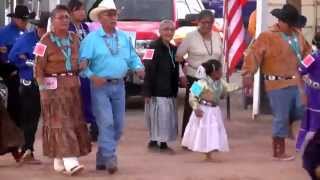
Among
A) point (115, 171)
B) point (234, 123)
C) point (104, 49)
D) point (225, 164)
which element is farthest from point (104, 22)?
point (234, 123)

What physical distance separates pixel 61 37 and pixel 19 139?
130 cm

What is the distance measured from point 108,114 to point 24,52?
4.20 feet

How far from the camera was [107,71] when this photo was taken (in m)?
9.10

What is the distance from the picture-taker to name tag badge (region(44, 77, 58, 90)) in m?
9.00

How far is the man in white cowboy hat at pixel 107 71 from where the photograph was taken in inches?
357

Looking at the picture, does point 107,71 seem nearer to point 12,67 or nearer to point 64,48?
point 64,48

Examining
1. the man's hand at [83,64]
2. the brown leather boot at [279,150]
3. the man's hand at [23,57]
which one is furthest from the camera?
the brown leather boot at [279,150]

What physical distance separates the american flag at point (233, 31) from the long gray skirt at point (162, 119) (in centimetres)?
347

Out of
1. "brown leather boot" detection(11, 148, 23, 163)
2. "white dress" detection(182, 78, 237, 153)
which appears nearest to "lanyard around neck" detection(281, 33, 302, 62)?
"white dress" detection(182, 78, 237, 153)

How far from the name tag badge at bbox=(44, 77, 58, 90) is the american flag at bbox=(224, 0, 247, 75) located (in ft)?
18.4

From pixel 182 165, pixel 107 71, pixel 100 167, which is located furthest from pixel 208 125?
pixel 107 71

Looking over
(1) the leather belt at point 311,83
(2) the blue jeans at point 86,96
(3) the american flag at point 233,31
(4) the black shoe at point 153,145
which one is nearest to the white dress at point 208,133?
(4) the black shoe at point 153,145

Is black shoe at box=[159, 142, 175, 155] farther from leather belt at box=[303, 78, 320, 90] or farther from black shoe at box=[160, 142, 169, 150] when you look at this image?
leather belt at box=[303, 78, 320, 90]

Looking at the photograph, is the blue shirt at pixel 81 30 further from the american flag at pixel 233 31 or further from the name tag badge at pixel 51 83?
the american flag at pixel 233 31
